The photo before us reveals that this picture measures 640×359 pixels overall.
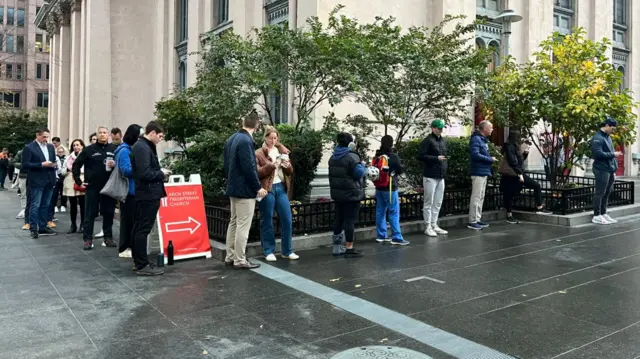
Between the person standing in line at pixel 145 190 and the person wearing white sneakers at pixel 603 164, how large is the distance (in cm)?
869

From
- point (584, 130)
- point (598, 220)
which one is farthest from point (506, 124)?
point (598, 220)

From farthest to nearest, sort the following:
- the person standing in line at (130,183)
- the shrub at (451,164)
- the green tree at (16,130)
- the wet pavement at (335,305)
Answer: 1. the green tree at (16,130)
2. the shrub at (451,164)
3. the person standing in line at (130,183)
4. the wet pavement at (335,305)

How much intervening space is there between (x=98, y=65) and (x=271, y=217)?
23926mm

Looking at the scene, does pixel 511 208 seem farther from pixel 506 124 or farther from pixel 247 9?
pixel 247 9

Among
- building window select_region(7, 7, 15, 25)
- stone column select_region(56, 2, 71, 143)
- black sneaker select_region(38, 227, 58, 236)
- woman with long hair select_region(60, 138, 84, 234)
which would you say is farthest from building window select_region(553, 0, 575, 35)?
building window select_region(7, 7, 15, 25)

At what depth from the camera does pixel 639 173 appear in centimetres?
2528

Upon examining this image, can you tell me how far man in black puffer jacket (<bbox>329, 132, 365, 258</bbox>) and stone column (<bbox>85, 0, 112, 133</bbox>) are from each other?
23.2 meters

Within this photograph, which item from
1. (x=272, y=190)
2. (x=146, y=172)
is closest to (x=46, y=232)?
(x=146, y=172)

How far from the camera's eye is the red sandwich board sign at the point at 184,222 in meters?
7.62

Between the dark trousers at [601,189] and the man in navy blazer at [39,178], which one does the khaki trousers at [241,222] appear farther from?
the dark trousers at [601,189]

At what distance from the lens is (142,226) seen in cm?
672

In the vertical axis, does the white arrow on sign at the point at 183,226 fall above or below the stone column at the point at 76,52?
below

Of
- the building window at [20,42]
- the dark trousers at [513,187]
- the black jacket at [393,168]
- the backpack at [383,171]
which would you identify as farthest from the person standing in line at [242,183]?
the building window at [20,42]

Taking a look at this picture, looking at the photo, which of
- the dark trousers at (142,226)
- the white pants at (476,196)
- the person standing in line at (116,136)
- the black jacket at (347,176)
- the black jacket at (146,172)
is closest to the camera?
the black jacket at (146,172)
